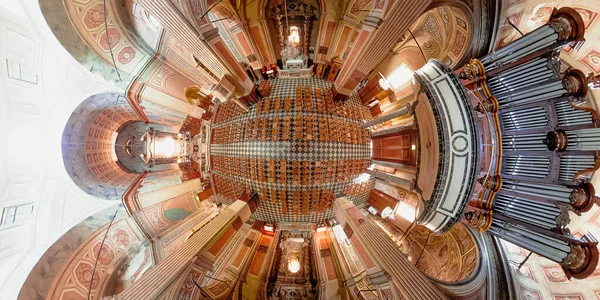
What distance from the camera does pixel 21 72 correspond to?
10.6 feet

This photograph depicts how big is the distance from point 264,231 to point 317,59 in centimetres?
495

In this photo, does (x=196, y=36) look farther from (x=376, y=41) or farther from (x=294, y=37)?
(x=376, y=41)

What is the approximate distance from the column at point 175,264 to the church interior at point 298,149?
0.03 meters

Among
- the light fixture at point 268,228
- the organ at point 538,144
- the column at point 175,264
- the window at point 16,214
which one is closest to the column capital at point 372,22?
the organ at point 538,144

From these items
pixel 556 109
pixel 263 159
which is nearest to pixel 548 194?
pixel 556 109

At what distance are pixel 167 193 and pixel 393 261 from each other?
5.68 m

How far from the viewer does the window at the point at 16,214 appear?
10.3 feet

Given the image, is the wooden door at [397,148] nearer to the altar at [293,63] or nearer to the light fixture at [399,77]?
the light fixture at [399,77]

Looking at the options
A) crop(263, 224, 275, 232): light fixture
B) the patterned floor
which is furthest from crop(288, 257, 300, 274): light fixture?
the patterned floor

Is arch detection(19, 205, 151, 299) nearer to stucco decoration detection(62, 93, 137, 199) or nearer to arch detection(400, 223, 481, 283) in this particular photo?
stucco decoration detection(62, 93, 137, 199)

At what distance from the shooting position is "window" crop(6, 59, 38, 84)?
122 inches

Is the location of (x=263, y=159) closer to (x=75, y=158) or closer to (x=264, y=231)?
(x=264, y=231)

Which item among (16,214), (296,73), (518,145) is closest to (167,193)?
(16,214)

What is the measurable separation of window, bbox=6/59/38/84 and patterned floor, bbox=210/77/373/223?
10.1ft
